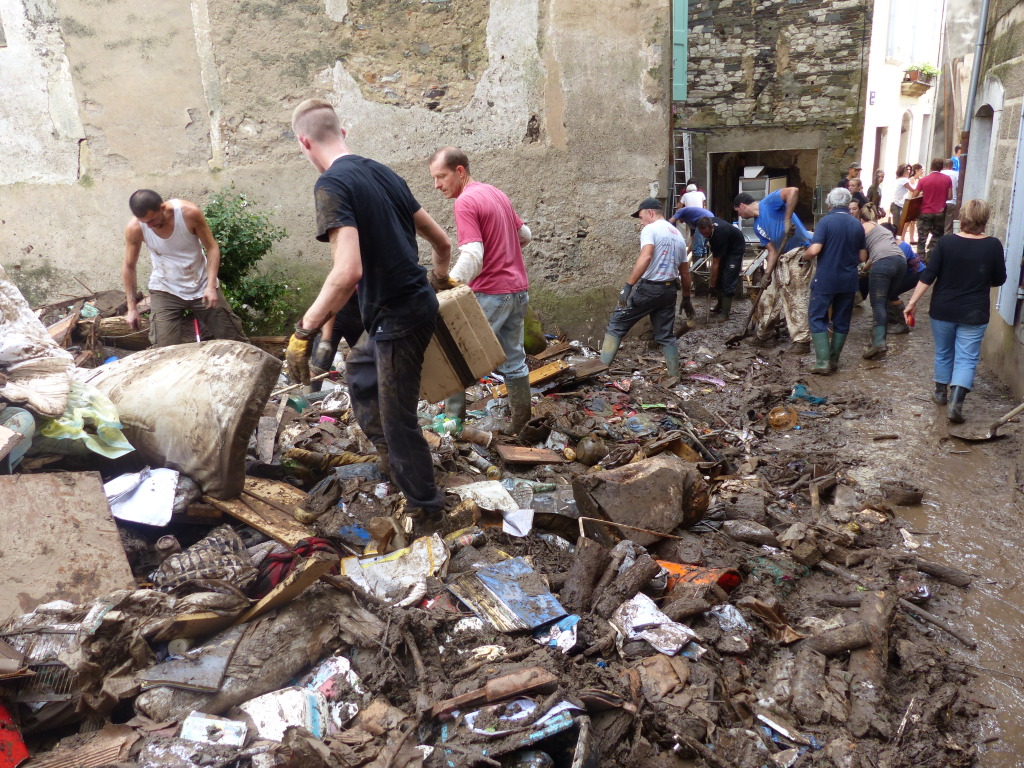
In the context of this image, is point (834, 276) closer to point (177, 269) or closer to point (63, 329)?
point (177, 269)

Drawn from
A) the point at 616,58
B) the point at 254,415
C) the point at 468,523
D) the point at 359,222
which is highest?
the point at 616,58

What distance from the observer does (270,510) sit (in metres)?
3.43

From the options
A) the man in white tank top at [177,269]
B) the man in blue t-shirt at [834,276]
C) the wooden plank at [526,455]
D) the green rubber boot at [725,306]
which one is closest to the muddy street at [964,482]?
the man in blue t-shirt at [834,276]

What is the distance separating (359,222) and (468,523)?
152 centimetres

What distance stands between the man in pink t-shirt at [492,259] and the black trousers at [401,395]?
1.00 meters

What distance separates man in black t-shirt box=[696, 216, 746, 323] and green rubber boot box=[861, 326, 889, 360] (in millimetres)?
2105

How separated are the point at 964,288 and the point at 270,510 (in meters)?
4.93

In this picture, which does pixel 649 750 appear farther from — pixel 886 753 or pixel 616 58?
pixel 616 58

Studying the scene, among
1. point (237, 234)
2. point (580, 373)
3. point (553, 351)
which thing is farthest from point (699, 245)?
point (237, 234)

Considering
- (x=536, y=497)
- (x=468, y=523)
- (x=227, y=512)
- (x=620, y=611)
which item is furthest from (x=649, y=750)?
(x=227, y=512)

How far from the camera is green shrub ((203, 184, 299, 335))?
6.26 m

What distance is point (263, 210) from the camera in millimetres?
6844

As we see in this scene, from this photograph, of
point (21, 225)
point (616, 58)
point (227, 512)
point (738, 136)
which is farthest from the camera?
point (738, 136)

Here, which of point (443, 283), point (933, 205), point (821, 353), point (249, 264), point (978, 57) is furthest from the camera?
point (933, 205)
